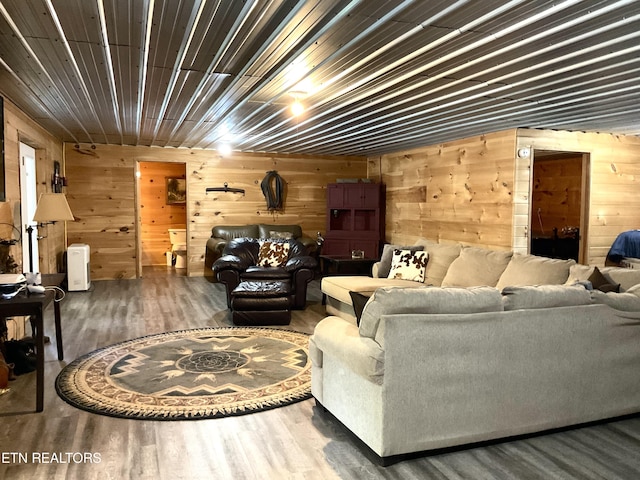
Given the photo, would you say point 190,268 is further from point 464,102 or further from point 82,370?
point 464,102

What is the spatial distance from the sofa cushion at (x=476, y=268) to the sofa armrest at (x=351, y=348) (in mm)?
2135

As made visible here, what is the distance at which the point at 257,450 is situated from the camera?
2.74 metres

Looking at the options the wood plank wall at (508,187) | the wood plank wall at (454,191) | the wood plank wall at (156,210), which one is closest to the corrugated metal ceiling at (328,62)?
the wood plank wall at (508,187)

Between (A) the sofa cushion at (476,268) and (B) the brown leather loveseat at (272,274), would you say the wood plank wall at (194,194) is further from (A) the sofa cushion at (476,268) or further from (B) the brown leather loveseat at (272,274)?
(A) the sofa cushion at (476,268)

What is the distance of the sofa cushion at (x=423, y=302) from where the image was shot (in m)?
2.55

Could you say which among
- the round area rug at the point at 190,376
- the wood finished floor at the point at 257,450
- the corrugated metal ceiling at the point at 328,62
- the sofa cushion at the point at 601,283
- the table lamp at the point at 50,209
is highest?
the corrugated metal ceiling at the point at 328,62

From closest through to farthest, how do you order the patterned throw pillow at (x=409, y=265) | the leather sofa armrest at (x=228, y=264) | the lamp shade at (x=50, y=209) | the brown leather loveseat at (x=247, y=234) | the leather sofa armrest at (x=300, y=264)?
the lamp shade at (x=50, y=209), the patterned throw pillow at (x=409, y=265), the leather sofa armrest at (x=228, y=264), the leather sofa armrest at (x=300, y=264), the brown leather loveseat at (x=247, y=234)

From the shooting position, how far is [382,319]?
2.52 metres

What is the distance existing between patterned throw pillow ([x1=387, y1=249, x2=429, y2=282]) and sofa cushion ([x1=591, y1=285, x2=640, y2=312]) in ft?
8.48

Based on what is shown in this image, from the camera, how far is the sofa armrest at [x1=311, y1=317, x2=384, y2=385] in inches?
98.2

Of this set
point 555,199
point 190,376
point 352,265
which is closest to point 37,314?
point 190,376

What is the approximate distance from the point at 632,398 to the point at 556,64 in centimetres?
220

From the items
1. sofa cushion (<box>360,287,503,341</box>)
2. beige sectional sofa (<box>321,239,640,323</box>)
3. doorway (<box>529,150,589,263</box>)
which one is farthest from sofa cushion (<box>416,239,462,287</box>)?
doorway (<box>529,150,589,263</box>)

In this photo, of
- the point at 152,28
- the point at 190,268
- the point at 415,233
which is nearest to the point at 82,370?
the point at 152,28
